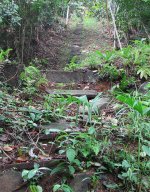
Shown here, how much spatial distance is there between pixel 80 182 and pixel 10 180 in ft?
1.71

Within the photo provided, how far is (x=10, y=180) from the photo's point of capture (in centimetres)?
200

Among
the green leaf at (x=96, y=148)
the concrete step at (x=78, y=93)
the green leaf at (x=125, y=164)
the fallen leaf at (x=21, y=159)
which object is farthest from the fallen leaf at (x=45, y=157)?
the concrete step at (x=78, y=93)

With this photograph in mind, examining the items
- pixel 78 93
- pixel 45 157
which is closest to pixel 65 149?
pixel 45 157

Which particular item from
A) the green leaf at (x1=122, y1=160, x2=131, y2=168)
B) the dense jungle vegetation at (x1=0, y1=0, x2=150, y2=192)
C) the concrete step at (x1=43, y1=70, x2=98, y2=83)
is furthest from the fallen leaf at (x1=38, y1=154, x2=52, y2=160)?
the concrete step at (x1=43, y1=70, x2=98, y2=83)

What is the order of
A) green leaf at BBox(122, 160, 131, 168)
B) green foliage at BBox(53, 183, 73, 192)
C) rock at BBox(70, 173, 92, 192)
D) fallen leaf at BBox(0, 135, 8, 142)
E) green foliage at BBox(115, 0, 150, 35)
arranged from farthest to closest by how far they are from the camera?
green foliage at BBox(115, 0, 150, 35), fallen leaf at BBox(0, 135, 8, 142), green leaf at BBox(122, 160, 131, 168), rock at BBox(70, 173, 92, 192), green foliage at BBox(53, 183, 73, 192)

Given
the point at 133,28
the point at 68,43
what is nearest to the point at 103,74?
the point at 133,28

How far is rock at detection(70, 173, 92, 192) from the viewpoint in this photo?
6.78 feet

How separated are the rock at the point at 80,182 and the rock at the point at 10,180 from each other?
39 cm

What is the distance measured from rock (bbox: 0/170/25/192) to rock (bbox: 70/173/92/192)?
387 mm

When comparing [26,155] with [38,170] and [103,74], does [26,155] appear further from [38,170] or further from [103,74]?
[103,74]

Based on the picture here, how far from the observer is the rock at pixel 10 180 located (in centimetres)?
198

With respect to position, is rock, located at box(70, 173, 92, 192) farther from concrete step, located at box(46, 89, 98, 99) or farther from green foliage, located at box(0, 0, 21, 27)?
green foliage, located at box(0, 0, 21, 27)

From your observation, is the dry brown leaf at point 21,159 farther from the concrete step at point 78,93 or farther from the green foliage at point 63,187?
the concrete step at point 78,93

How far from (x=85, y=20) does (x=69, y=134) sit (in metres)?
11.7
